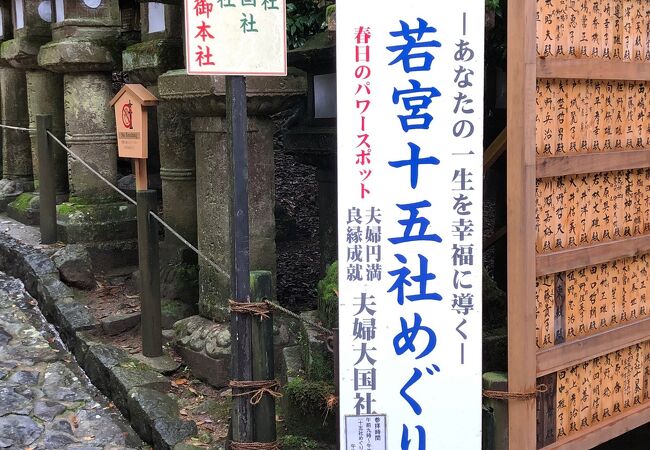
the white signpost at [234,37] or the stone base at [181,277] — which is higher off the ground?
the white signpost at [234,37]

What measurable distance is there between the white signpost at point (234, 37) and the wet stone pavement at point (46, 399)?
260cm

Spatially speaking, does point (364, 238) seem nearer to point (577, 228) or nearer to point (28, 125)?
point (577, 228)

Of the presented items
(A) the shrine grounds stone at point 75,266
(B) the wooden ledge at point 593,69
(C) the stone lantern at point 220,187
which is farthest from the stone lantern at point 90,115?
(B) the wooden ledge at point 593,69

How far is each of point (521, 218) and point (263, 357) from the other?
1487mm

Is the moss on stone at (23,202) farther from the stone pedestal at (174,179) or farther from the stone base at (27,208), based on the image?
the stone pedestal at (174,179)

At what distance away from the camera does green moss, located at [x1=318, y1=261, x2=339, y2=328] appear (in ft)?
14.6

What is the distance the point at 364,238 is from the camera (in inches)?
140

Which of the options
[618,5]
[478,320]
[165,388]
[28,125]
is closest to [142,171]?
[165,388]

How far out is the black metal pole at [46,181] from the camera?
703 centimetres

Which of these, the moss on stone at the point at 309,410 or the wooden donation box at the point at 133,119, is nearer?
the moss on stone at the point at 309,410

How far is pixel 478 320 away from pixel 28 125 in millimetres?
7226

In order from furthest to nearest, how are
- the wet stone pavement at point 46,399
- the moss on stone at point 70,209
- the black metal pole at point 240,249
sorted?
the moss on stone at point 70,209
the wet stone pavement at point 46,399
the black metal pole at point 240,249

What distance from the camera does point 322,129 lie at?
20.1ft

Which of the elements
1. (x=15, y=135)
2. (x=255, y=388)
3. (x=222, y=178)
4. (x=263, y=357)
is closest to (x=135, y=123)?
(x=222, y=178)
